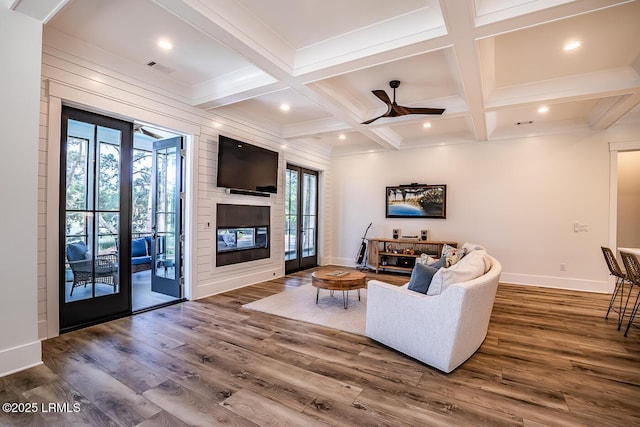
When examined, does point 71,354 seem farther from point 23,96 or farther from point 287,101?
point 287,101

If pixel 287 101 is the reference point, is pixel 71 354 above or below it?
below

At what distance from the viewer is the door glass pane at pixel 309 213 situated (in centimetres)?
729

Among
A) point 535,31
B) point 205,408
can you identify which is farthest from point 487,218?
point 205,408

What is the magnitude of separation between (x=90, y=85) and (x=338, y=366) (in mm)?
3894

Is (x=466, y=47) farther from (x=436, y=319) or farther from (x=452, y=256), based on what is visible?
(x=436, y=319)

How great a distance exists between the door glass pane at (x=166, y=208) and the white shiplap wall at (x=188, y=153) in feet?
1.03

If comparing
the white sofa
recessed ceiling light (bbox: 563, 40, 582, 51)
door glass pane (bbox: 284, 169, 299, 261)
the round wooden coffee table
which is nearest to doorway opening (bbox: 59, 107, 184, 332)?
the round wooden coffee table

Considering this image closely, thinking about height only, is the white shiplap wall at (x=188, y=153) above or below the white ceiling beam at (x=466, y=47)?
below

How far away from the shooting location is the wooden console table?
6.54m

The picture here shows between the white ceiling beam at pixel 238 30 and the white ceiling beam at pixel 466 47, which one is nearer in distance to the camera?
the white ceiling beam at pixel 466 47

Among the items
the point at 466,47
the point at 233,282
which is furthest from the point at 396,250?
the point at 466,47

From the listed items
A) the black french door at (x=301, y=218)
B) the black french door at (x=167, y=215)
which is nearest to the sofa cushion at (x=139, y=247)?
the black french door at (x=167, y=215)

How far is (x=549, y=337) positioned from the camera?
11.0ft

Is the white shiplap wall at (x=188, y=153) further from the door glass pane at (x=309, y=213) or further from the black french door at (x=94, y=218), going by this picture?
the door glass pane at (x=309, y=213)
